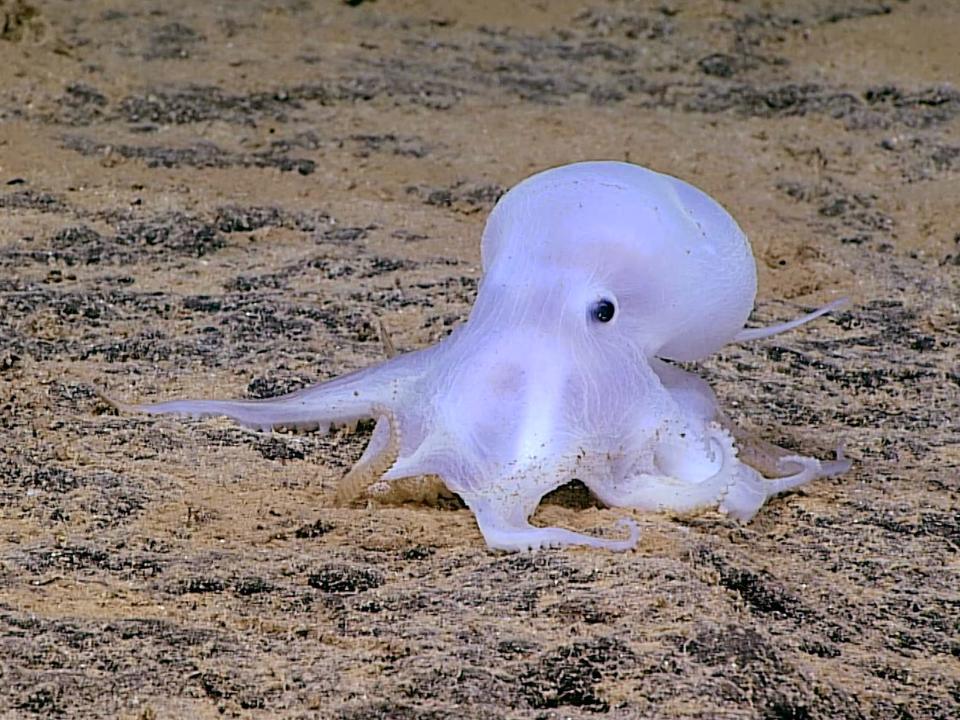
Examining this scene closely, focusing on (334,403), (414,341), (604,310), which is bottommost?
(414,341)

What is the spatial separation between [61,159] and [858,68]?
11.8ft

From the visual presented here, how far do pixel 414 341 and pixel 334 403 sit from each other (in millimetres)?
951

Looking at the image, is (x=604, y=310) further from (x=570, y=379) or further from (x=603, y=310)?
(x=570, y=379)

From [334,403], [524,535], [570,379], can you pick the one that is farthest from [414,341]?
[524,535]

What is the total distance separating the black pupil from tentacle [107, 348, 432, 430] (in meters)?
0.34

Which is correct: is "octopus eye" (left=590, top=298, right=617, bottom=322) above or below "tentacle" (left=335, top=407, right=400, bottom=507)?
above

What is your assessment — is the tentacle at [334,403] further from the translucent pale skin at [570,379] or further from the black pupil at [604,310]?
the black pupil at [604,310]

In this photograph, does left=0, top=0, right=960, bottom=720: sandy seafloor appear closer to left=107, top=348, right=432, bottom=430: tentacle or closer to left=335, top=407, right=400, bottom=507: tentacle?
left=335, top=407, right=400, bottom=507: tentacle

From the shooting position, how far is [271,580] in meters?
2.21

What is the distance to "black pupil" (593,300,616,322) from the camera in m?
2.48

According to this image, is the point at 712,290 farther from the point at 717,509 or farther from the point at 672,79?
the point at 672,79

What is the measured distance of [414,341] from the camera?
11.3ft

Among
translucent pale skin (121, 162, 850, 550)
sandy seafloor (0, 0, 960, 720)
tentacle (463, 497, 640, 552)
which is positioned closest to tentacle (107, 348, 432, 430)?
translucent pale skin (121, 162, 850, 550)

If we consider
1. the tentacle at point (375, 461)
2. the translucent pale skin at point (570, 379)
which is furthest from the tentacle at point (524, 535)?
the tentacle at point (375, 461)
